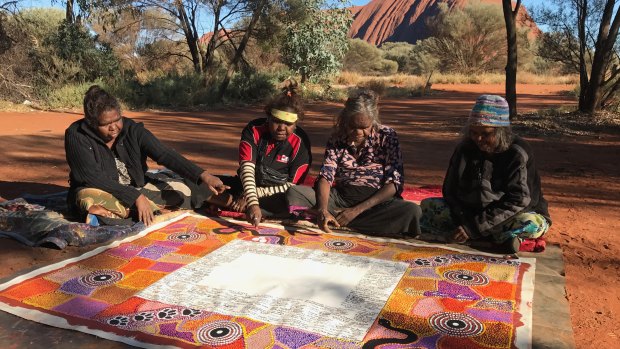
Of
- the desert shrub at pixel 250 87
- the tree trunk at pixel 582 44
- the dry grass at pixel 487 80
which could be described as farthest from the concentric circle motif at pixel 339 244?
the dry grass at pixel 487 80

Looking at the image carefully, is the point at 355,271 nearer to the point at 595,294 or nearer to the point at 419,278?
the point at 419,278

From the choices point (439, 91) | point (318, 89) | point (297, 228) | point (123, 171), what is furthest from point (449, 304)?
point (439, 91)

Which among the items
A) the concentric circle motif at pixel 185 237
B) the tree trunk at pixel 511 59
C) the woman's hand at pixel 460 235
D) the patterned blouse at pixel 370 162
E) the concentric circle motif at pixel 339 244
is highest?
the tree trunk at pixel 511 59

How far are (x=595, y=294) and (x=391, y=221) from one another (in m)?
1.22

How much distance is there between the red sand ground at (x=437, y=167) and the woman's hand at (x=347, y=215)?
1.29 metres

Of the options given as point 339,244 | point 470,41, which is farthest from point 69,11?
point 470,41

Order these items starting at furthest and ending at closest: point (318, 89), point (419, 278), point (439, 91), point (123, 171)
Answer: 1. point (439, 91)
2. point (318, 89)
3. point (123, 171)
4. point (419, 278)

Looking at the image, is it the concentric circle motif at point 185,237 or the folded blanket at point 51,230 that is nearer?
the folded blanket at point 51,230

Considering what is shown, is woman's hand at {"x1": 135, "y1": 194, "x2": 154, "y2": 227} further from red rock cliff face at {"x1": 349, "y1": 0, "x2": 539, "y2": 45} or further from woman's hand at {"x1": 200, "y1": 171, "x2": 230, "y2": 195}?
red rock cliff face at {"x1": 349, "y1": 0, "x2": 539, "y2": 45}

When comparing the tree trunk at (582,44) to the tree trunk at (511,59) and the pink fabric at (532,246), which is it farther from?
the pink fabric at (532,246)

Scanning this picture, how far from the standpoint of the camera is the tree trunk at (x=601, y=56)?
941cm

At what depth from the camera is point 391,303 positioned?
7.64 ft

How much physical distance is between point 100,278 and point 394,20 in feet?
262

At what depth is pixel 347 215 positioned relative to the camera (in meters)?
3.25
